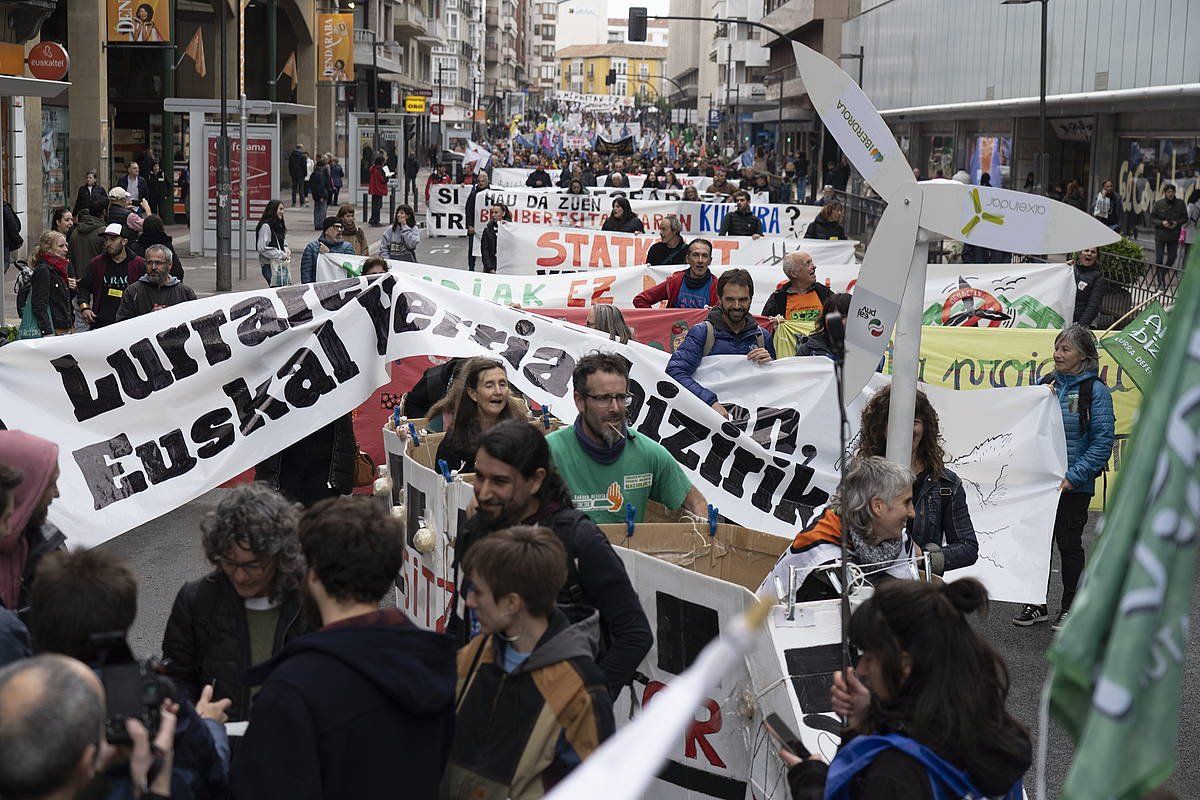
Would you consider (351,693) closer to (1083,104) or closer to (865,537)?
(865,537)

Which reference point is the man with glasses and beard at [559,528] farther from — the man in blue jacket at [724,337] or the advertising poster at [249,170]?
the advertising poster at [249,170]

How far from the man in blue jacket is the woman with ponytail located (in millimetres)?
5251

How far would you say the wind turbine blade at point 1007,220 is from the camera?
213 inches

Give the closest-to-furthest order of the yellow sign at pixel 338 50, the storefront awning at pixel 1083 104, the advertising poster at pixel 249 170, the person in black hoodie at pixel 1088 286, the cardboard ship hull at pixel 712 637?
the cardboard ship hull at pixel 712 637, the person in black hoodie at pixel 1088 286, the storefront awning at pixel 1083 104, the advertising poster at pixel 249 170, the yellow sign at pixel 338 50

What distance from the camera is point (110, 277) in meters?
12.7

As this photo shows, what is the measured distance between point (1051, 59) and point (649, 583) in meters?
28.4

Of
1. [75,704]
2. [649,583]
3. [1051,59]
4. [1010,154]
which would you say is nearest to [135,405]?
[649,583]

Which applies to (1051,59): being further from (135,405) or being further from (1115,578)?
(1115,578)

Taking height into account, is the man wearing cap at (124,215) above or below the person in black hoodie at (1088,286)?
above

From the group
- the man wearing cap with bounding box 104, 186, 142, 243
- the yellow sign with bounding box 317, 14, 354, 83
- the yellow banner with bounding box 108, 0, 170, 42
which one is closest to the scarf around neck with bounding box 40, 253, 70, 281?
the man wearing cap with bounding box 104, 186, 142, 243

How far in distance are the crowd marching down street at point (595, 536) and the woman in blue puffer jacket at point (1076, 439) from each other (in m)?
0.02

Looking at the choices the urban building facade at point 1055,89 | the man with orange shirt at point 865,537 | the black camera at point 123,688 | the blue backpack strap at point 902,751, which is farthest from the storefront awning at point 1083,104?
the black camera at point 123,688

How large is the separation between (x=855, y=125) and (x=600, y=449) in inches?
63.2

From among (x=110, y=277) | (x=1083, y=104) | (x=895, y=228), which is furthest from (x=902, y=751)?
(x=1083, y=104)
